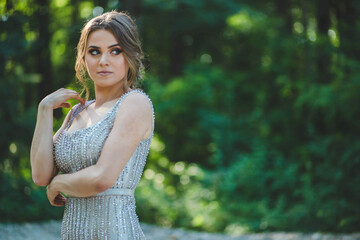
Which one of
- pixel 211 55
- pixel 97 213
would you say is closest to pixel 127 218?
pixel 97 213

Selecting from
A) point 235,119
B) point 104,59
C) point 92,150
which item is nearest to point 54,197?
point 92,150

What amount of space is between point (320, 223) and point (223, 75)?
6.95m

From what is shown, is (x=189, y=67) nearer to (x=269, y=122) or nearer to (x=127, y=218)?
(x=269, y=122)

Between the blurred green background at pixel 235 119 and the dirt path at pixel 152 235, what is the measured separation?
379mm

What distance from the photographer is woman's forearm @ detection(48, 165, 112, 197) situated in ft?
5.63

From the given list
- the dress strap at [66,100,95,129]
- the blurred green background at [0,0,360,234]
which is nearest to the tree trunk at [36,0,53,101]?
the blurred green background at [0,0,360,234]

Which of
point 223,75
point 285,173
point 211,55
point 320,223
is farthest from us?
point 211,55

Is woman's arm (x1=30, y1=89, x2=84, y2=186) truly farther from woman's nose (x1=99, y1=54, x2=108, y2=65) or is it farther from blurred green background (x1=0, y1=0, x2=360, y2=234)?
blurred green background (x1=0, y1=0, x2=360, y2=234)

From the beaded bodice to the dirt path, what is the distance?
4.59 metres

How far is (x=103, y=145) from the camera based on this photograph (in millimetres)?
1795

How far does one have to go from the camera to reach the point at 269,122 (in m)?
10.5

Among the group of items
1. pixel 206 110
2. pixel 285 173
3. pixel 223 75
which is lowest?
pixel 285 173

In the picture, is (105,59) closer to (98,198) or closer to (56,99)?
(56,99)

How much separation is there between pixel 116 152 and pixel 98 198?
0.25 metres
